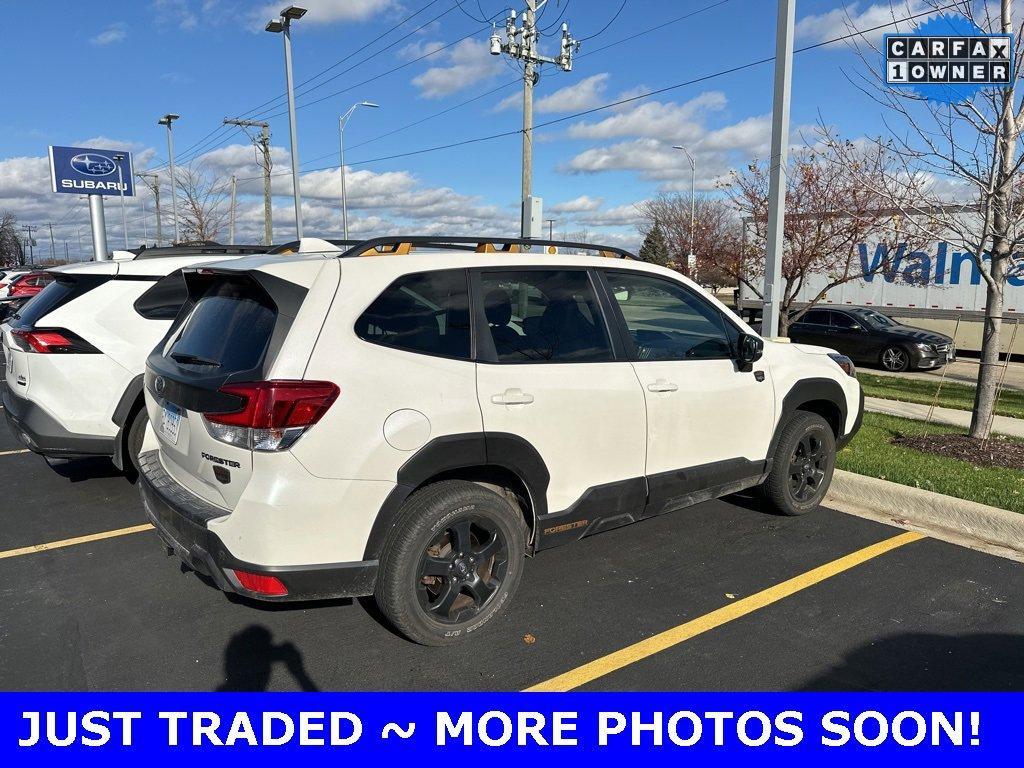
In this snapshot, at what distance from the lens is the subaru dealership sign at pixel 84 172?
23.2m

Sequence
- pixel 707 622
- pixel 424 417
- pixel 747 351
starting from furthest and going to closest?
pixel 747 351 → pixel 707 622 → pixel 424 417

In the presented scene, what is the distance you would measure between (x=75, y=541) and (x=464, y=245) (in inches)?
126

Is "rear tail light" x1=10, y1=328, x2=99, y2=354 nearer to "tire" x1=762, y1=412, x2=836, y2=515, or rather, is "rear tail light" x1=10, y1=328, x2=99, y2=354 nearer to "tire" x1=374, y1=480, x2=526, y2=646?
"tire" x1=374, y1=480, x2=526, y2=646

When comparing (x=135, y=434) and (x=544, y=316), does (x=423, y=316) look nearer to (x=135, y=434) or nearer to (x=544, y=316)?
(x=544, y=316)

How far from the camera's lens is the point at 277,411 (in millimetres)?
2838

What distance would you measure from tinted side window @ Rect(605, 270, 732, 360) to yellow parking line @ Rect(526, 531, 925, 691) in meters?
1.36

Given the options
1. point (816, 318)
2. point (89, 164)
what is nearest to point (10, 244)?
point (89, 164)

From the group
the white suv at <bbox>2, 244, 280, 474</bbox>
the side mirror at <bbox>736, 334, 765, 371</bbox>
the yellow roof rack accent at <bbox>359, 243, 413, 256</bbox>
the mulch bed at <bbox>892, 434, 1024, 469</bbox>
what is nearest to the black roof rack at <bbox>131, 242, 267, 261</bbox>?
the white suv at <bbox>2, 244, 280, 474</bbox>

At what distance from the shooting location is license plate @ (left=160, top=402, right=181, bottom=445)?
3352 millimetres

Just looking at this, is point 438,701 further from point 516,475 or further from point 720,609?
point 720,609

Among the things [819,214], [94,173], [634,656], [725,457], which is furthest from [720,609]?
[94,173]

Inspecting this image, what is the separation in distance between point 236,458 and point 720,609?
251 centimetres

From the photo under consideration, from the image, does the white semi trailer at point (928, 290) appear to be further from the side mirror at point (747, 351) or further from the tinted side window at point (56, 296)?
the tinted side window at point (56, 296)

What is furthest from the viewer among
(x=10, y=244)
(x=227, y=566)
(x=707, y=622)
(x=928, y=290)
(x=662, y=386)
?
(x=10, y=244)
